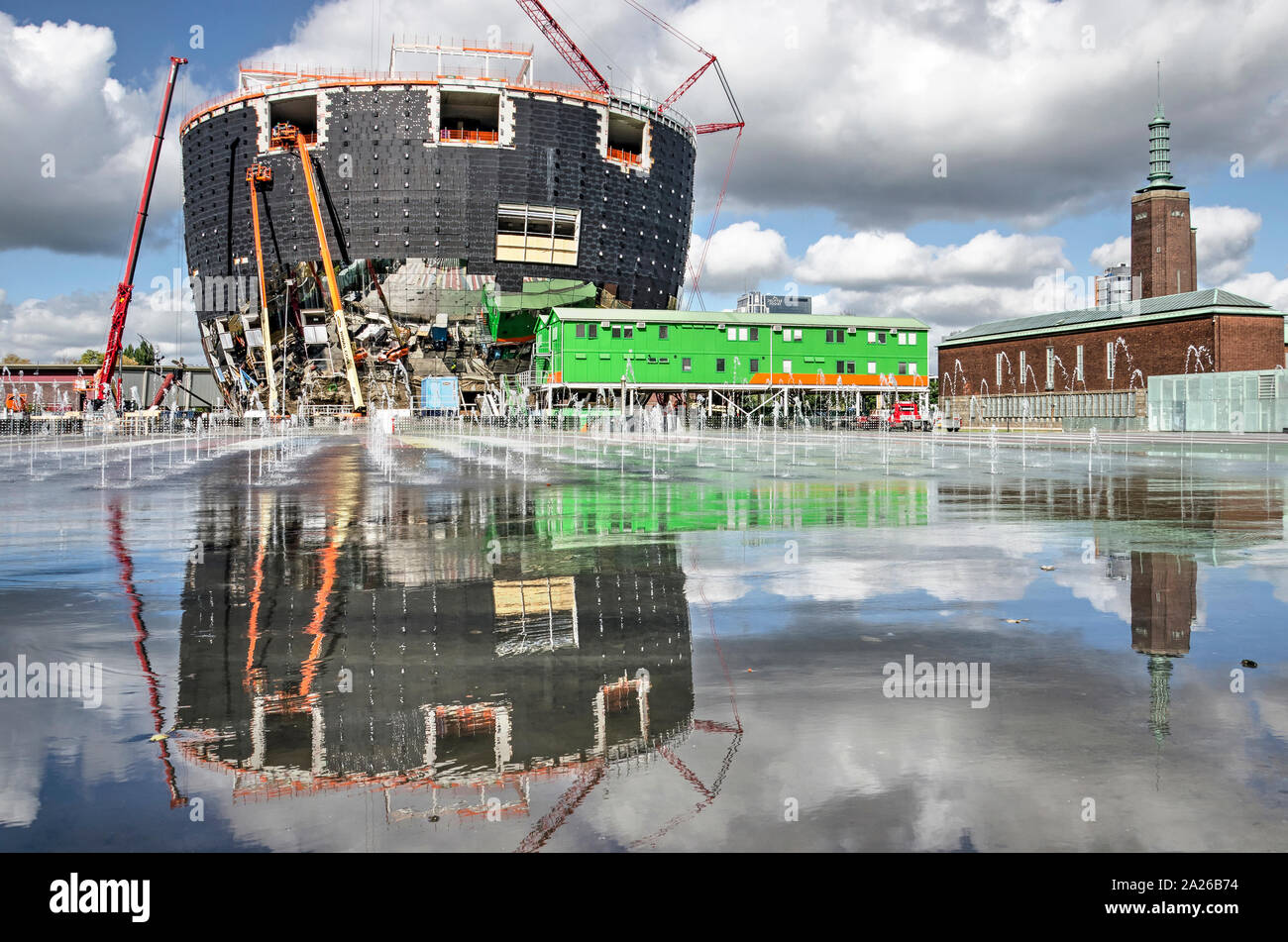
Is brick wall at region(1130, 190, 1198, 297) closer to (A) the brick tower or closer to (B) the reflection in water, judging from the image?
(A) the brick tower

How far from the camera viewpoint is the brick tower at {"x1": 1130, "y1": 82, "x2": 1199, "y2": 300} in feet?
356

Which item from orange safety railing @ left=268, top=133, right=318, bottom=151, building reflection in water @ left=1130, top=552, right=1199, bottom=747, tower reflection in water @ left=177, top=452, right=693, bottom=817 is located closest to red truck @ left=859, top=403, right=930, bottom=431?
orange safety railing @ left=268, top=133, right=318, bottom=151

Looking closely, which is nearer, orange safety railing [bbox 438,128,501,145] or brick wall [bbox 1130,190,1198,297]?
orange safety railing [bbox 438,128,501,145]

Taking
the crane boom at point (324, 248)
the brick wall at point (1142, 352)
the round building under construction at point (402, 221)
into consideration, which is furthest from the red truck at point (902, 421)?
the crane boom at point (324, 248)

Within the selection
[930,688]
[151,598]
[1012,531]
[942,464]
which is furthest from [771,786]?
[942,464]

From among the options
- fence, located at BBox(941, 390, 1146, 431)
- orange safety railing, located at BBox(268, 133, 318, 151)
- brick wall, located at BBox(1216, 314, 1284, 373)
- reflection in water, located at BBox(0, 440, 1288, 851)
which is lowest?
reflection in water, located at BBox(0, 440, 1288, 851)

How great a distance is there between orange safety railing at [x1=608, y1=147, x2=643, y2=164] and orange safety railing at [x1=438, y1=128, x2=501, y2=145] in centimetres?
1308

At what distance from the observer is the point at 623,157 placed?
112 meters

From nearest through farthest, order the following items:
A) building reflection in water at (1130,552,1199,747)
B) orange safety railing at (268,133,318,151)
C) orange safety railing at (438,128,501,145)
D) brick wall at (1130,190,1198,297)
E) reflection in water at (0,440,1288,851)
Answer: reflection in water at (0,440,1288,851), building reflection in water at (1130,552,1199,747), orange safety railing at (268,133,318,151), orange safety railing at (438,128,501,145), brick wall at (1130,190,1198,297)

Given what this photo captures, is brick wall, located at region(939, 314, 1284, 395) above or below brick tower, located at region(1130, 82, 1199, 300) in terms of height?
below

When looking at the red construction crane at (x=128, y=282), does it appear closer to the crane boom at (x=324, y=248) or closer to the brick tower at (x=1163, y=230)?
the crane boom at (x=324, y=248)

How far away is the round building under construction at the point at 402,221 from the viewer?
10125cm

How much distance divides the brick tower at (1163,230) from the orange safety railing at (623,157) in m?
58.0

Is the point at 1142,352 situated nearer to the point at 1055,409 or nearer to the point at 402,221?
the point at 1055,409
